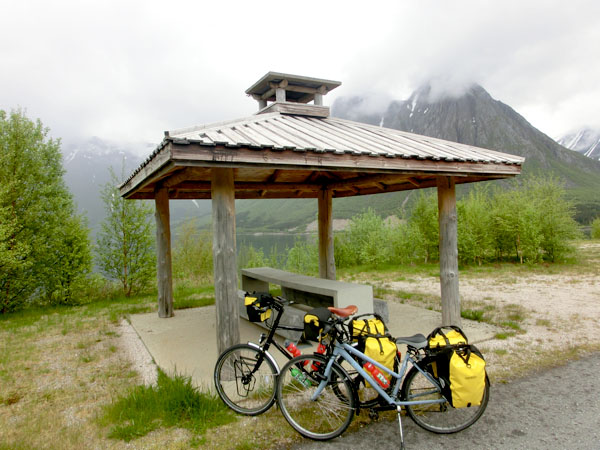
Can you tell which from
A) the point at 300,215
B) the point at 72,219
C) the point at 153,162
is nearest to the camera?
the point at 153,162

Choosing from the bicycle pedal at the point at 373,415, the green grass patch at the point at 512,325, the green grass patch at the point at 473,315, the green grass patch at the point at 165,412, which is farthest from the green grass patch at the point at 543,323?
the green grass patch at the point at 165,412

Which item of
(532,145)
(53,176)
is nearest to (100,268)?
(53,176)

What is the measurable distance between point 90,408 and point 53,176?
27.5 feet

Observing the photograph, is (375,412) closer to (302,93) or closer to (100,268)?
(302,93)

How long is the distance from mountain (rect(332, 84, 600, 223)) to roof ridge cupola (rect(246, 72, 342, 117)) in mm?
94691

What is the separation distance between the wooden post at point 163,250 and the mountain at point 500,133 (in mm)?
96267

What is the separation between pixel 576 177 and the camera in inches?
4355

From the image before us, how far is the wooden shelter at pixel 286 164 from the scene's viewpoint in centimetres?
366

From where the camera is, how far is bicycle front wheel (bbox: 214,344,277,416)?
3.31 meters

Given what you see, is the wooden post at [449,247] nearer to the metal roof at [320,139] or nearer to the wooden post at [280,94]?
the metal roof at [320,139]

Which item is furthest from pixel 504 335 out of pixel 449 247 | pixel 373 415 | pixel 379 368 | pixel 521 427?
pixel 379 368

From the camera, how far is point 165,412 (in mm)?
3342

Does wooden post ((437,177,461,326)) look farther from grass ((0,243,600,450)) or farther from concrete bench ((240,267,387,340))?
concrete bench ((240,267,387,340))

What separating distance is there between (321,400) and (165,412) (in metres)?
1.38
